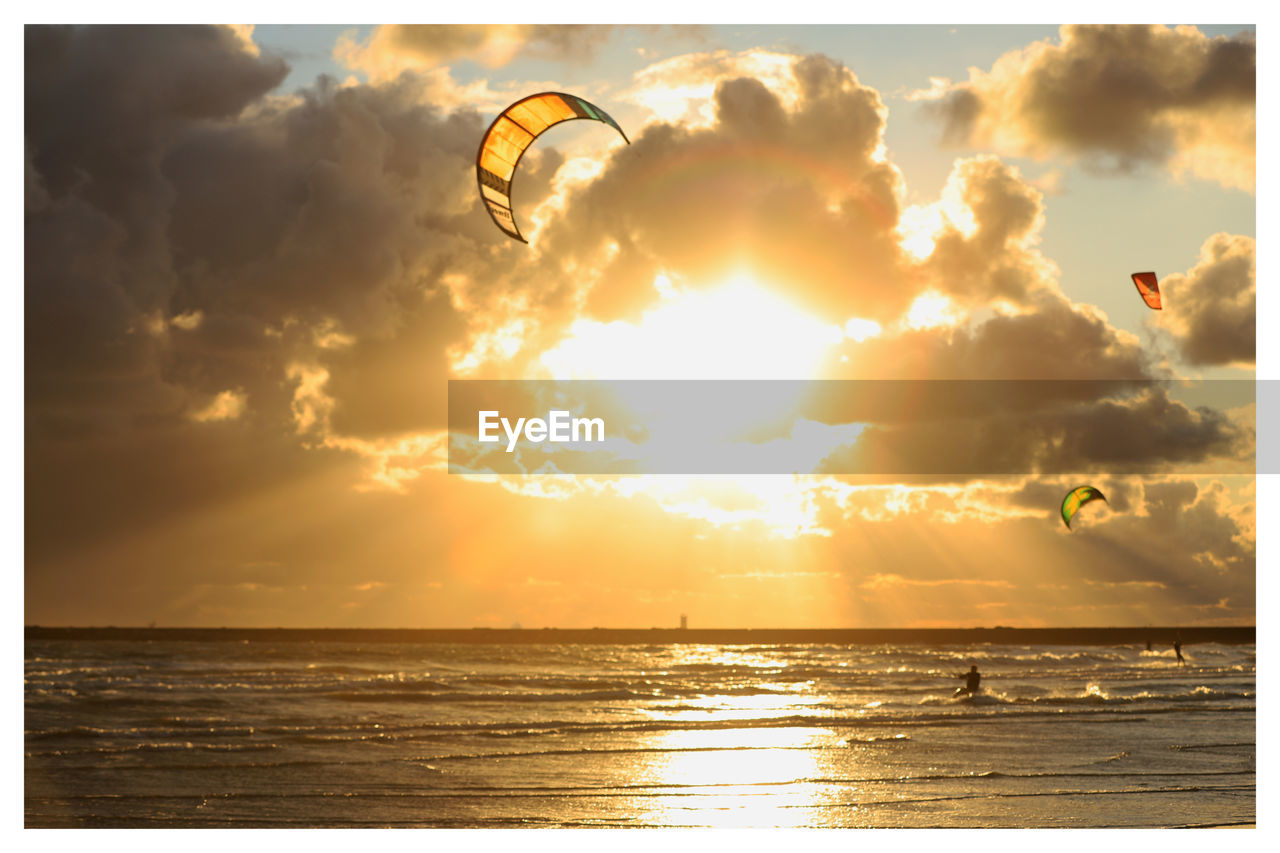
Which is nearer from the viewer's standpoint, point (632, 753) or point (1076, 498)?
point (632, 753)

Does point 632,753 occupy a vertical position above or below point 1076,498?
below

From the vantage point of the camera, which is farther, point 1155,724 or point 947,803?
point 1155,724

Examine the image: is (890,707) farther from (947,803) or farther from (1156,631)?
(1156,631)

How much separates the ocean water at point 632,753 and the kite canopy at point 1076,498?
454cm

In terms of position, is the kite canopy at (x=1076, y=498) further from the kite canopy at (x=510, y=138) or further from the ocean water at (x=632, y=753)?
the kite canopy at (x=510, y=138)

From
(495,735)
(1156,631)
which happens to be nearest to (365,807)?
(495,735)


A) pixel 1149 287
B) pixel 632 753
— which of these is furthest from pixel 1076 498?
pixel 632 753

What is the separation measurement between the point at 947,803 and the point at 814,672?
35.1m

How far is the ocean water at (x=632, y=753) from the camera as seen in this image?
44.4ft

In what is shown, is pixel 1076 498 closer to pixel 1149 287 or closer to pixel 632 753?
pixel 1149 287

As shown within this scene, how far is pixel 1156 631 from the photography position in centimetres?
14988

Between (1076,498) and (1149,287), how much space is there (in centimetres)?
816

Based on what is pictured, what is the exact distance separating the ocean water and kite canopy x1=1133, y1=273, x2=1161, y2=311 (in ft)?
23.1

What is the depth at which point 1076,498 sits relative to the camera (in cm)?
2359
